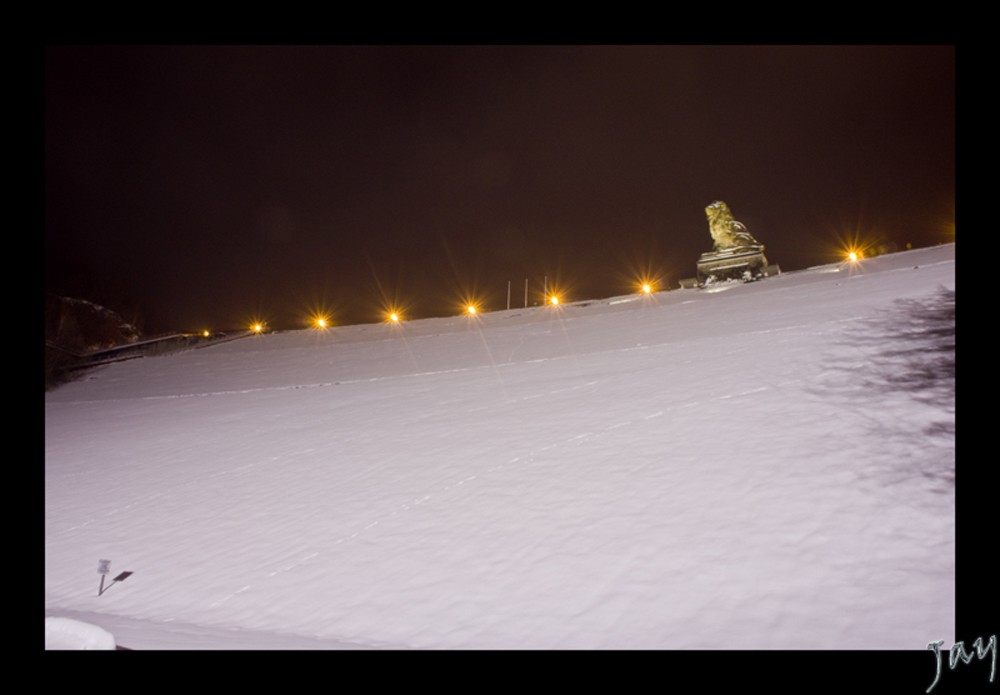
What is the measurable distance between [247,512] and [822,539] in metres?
6.35

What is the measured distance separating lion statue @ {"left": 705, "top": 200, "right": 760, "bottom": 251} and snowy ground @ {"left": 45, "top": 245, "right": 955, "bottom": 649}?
14769 millimetres

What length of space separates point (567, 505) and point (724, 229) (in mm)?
24556

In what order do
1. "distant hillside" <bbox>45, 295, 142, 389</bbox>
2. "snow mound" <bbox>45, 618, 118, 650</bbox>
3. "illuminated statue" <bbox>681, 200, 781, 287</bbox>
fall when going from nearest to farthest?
"snow mound" <bbox>45, 618, 118, 650</bbox>, "distant hillside" <bbox>45, 295, 142, 389</bbox>, "illuminated statue" <bbox>681, 200, 781, 287</bbox>

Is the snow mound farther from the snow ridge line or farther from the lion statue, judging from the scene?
the lion statue

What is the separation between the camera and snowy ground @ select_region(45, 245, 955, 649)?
3.68m

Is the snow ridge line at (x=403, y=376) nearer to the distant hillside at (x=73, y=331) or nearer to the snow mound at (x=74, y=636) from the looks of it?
the distant hillside at (x=73, y=331)

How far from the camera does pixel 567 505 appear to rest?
5.23 m

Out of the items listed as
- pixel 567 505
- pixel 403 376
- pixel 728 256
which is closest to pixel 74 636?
pixel 567 505

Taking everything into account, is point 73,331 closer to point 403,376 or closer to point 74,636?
point 403,376

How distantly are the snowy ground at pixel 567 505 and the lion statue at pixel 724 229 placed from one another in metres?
14.8

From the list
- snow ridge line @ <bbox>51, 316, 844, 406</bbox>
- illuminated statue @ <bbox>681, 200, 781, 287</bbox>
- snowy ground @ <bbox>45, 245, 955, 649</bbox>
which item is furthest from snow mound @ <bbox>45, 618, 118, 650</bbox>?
illuminated statue @ <bbox>681, 200, 781, 287</bbox>

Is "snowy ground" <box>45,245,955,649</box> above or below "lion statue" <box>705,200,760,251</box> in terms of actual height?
below

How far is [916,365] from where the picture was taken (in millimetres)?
6645

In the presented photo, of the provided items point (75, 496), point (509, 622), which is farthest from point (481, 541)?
point (75, 496)
